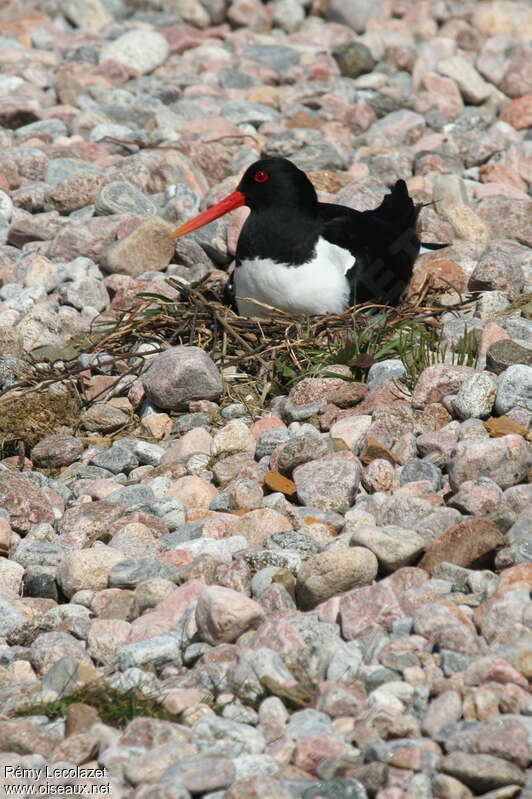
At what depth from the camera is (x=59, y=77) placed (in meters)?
8.66

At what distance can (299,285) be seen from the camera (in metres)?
5.46

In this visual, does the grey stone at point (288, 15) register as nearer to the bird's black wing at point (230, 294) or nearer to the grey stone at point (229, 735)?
the bird's black wing at point (230, 294)

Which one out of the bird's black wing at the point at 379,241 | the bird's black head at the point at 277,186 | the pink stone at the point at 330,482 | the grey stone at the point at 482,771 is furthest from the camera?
the bird's black head at the point at 277,186

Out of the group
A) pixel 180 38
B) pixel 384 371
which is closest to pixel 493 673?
pixel 384 371

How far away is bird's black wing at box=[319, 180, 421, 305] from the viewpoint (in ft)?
18.4

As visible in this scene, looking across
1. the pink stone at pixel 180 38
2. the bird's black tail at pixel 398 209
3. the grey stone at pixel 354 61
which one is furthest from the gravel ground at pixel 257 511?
the pink stone at pixel 180 38

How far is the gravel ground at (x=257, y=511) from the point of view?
8.85 ft

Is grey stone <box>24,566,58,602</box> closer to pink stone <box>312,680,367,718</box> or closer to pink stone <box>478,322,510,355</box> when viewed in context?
pink stone <box>312,680,367,718</box>

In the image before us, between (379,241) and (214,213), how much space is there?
0.83m

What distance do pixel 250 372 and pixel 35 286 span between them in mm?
1342

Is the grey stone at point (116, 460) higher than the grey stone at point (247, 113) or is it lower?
higher

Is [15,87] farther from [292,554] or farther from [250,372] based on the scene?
[292,554]

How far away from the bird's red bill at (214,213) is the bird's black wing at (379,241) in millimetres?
411

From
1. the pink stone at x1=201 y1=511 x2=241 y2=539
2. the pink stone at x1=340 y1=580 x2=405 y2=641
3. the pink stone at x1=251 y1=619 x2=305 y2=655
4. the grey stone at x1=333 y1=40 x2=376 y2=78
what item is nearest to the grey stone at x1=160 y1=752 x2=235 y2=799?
the pink stone at x1=251 y1=619 x2=305 y2=655
